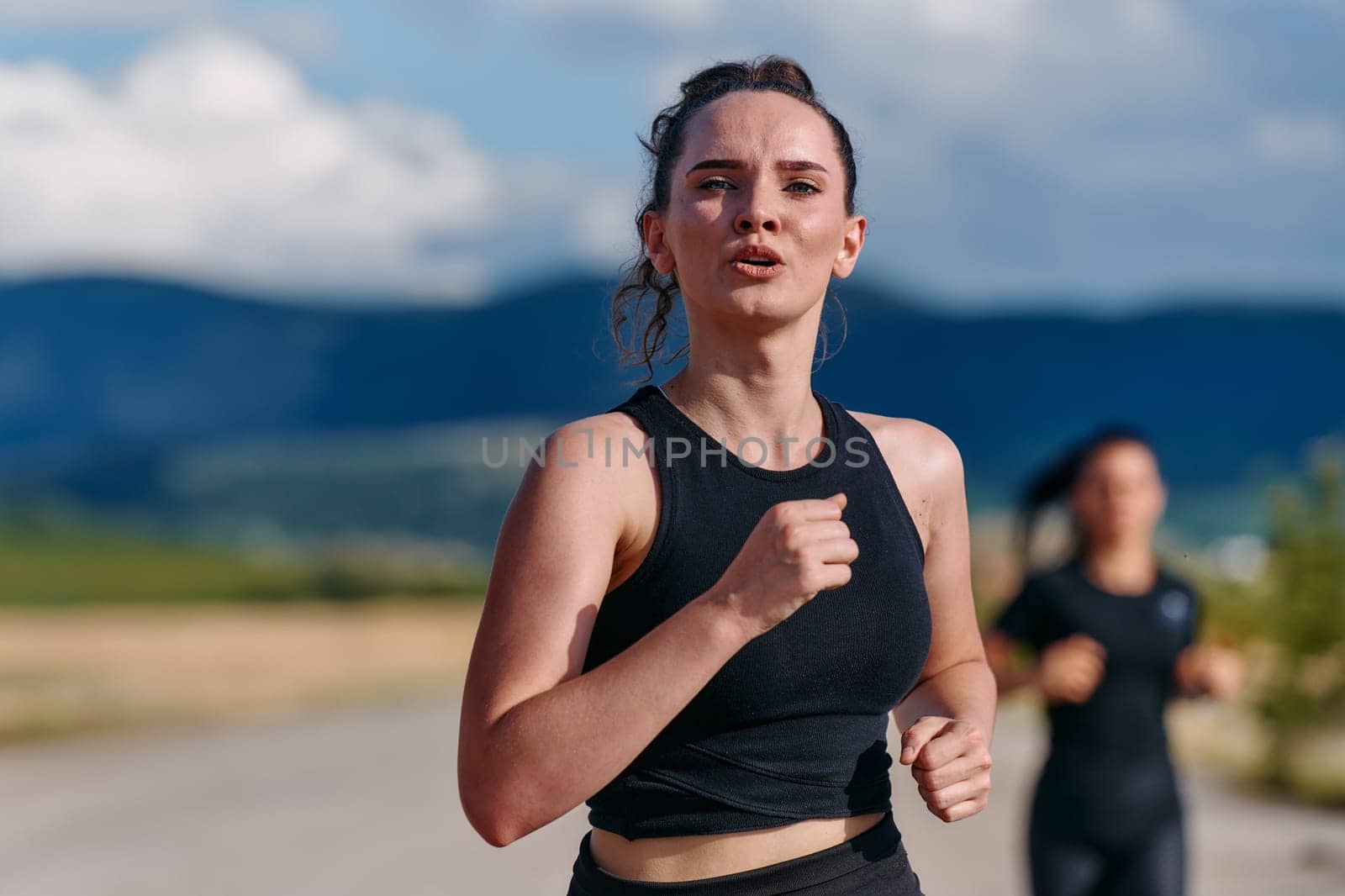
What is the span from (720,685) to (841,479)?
0.36m

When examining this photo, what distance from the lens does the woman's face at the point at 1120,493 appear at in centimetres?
471

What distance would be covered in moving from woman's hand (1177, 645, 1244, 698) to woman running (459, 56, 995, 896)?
8.52 ft

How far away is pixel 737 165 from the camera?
2049mm

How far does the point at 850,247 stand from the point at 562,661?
77cm

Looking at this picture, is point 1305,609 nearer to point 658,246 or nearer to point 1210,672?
point 1210,672

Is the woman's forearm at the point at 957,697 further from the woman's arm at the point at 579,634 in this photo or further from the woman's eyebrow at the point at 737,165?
the woman's eyebrow at the point at 737,165

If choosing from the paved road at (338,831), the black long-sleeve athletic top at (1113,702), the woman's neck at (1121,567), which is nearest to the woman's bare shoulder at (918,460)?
the black long-sleeve athletic top at (1113,702)

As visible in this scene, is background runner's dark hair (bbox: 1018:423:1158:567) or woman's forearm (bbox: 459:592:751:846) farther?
background runner's dark hair (bbox: 1018:423:1158:567)

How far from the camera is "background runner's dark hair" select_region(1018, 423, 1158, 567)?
4.83 metres

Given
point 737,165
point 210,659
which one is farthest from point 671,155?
point 210,659

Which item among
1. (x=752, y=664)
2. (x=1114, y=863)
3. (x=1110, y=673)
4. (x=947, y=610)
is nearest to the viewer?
(x=752, y=664)

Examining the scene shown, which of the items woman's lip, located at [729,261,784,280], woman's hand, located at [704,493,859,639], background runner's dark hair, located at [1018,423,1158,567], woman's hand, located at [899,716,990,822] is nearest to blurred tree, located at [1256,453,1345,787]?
background runner's dark hair, located at [1018,423,1158,567]

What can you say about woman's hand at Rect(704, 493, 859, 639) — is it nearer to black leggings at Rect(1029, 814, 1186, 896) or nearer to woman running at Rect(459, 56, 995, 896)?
woman running at Rect(459, 56, 995, 896)

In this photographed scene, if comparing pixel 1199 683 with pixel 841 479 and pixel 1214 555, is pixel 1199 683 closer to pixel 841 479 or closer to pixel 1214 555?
pixel 841 479
